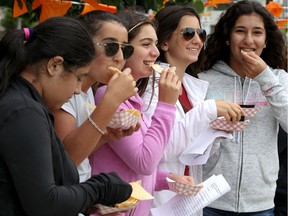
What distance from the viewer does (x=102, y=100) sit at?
7.41 ft

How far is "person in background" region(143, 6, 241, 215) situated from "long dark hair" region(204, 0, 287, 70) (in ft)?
1.14

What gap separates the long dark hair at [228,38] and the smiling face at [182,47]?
1.48 ft

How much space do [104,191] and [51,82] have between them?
16.8 inches

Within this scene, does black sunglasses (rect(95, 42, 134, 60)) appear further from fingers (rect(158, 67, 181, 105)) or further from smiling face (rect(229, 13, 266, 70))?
smiling face (rect(229, 13, 266, 70))

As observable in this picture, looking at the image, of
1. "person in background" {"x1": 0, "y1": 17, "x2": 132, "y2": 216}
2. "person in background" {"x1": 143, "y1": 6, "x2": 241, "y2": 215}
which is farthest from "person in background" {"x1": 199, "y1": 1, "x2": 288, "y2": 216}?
"person in background" {"x1": 0, "y1": 17, "x2": 132, "y2": 216}

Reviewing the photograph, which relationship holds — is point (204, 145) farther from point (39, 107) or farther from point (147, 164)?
point (39, 107)

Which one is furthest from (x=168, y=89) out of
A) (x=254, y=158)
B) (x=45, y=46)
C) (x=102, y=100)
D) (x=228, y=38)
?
(x=228, y=38)

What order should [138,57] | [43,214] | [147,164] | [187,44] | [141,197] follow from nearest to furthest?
[43,214], [141,197], [147,164], [138,57], [187,44]

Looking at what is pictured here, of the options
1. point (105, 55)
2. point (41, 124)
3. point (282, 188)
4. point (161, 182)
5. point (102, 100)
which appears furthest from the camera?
point (282, 188)

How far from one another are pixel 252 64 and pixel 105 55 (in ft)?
3.99

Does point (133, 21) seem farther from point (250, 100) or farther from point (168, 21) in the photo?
point (250, 100)

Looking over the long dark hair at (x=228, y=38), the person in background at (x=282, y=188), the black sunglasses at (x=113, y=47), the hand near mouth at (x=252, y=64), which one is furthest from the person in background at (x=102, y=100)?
the person in background at (x=282, y=188)

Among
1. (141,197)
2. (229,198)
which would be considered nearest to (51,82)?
(141,197)

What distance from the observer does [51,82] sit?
1.96 metres
